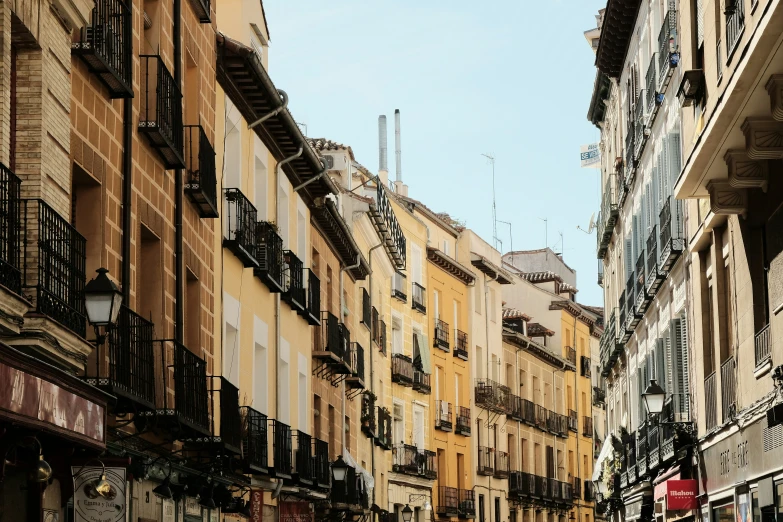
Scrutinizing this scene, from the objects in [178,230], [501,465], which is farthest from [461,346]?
[178,230]

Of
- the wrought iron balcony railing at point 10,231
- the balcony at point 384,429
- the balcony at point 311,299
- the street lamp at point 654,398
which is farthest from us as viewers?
the balcony at point 384,429

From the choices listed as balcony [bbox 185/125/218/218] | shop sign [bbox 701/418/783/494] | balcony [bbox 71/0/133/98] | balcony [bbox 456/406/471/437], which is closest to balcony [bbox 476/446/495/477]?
balcony [bbox 456/406/471/437]

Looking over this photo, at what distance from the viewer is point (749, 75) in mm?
13805

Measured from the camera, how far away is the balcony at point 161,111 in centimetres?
1600

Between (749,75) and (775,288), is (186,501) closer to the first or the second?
(775,288)

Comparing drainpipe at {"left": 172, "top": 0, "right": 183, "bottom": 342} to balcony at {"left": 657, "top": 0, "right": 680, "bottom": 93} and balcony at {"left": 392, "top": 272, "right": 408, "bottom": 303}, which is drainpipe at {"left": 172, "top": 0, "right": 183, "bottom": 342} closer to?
balcony at {"left": 657, "top": 0, "right": 680, "bottom": 93}

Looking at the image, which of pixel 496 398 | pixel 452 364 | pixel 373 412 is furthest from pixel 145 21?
pixel 496 398

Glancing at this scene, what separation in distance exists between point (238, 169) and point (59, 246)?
1137cm

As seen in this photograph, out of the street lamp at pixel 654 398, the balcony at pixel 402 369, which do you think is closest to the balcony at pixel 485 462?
the balcony at pixel 402 369

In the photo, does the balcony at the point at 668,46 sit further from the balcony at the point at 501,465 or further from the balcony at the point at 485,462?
the balcony at the point at 501,465

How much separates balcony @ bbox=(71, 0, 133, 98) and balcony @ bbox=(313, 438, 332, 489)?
542 inches

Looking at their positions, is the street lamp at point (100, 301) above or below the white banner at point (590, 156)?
below

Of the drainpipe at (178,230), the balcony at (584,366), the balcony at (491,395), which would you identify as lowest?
the drainpipe at (178,230)

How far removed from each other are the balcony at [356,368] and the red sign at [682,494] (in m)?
12.7
